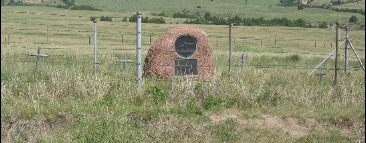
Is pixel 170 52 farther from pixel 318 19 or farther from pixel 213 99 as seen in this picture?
pixel 318 19

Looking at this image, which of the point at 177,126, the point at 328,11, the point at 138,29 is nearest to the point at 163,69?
the point at 138,29

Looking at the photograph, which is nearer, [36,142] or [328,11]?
[36,142]

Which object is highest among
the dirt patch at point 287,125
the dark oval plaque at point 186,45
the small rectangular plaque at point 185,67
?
the dark oval plaque at point 186,45

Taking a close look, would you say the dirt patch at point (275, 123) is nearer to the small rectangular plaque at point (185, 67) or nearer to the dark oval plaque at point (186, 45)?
the small rectangular plaque at point (185, 67)

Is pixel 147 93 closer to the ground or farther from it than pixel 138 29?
closer to the ground

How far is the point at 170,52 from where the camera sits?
53.8 ft

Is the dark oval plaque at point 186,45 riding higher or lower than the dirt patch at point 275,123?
higher

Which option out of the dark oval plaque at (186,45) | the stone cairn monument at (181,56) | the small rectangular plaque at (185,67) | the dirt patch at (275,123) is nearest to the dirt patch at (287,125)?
the dirt patch at (275,123)

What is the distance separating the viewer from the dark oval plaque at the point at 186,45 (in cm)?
1681

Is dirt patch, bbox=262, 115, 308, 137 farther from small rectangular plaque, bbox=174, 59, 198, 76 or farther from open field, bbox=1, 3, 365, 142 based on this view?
small rectangular plaque, bbox=174, 59, 198, 76

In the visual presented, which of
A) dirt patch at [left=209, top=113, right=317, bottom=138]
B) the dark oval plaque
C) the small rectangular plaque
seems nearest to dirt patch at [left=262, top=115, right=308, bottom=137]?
dirt patch at [left=209, top=113, right=317, bottom=138]

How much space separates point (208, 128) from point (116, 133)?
1802 millimetres

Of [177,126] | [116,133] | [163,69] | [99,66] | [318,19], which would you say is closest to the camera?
[116,133]

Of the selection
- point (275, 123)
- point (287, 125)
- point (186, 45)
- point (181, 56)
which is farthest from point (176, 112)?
point (186, 45)
